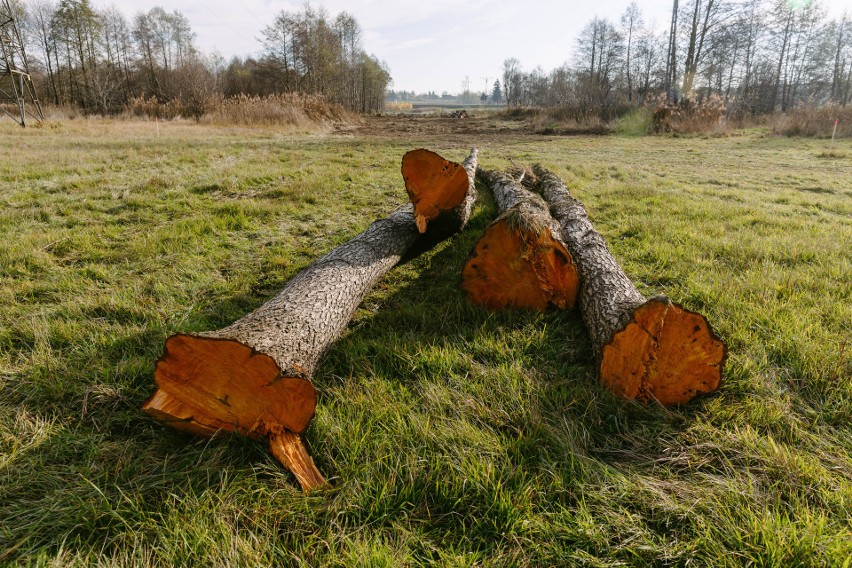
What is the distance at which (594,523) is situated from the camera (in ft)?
4.57

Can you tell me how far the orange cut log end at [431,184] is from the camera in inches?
151

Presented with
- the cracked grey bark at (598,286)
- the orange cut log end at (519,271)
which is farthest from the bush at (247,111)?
the orange cut log end at (519,271)

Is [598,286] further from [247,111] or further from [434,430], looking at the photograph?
[247,111]

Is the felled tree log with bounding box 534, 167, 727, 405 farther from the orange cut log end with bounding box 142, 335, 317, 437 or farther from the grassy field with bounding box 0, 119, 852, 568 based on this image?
the orange cut log end with bounding box 142, 335, 317, 437

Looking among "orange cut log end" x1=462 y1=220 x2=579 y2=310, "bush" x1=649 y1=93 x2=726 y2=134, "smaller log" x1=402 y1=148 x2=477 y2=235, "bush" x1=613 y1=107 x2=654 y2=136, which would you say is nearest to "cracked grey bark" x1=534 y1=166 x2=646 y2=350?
"orange cut log end" x1=462 y1=220 x2=579 y2=310

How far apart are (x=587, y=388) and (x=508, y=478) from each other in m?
0.74

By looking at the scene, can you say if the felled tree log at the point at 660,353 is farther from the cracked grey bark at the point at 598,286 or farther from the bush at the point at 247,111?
the bush at the point at 247,111

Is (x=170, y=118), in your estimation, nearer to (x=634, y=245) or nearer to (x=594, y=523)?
(x=634, y=245)

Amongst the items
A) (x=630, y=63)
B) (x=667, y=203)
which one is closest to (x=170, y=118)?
(x=667, y=203)

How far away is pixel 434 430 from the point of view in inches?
69.9

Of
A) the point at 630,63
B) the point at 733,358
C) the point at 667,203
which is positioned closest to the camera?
the point at 733,358

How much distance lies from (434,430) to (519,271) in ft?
4.30

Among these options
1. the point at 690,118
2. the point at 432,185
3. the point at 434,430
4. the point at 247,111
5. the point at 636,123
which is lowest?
the point at 434,430

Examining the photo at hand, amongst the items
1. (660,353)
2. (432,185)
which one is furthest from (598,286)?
(432,185)
